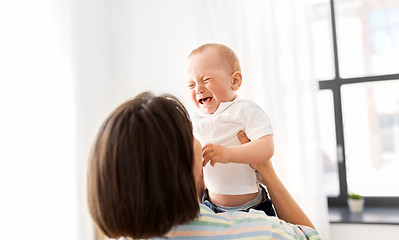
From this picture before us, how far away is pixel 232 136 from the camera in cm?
113

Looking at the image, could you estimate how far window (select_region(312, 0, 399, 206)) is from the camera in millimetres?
2520

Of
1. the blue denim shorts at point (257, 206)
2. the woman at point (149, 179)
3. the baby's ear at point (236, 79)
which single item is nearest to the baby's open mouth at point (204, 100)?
the baby's ear at point (236, 79)

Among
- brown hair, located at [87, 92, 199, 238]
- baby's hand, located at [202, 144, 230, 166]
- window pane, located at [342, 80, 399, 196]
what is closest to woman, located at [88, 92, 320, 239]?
brown hair, located at [87, 92, 199, 238]

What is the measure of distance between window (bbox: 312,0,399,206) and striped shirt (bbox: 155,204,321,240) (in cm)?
202

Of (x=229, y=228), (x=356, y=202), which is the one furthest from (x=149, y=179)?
(x=356, y=202)

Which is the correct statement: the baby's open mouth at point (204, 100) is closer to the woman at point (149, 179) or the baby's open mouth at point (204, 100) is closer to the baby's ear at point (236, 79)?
the baby's ear at point (236, 79)

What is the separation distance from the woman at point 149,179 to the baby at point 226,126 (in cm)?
33

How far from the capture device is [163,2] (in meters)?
2.74

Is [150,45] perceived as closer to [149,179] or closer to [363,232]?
[363,232]

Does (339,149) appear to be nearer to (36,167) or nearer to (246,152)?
(246,152)

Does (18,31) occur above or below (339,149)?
above

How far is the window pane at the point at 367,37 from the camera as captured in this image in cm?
251

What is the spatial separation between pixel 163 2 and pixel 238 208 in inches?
Result: 83.1

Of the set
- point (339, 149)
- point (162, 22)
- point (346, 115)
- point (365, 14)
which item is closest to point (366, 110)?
point (346, 115)
